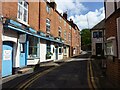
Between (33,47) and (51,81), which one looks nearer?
(51,81)

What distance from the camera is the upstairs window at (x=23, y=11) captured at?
53.7 ft

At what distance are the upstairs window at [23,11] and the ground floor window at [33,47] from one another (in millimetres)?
2836

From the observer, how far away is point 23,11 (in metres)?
17.5

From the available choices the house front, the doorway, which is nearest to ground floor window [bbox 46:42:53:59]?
the house front

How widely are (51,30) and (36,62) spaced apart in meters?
9.57

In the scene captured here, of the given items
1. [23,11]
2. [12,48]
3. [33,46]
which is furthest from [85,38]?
[12,48]

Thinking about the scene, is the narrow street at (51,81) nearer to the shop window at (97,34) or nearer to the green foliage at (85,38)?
the shop window at (97,34)

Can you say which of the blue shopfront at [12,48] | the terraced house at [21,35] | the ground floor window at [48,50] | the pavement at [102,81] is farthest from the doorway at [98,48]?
the blue shopfront at [12,48]

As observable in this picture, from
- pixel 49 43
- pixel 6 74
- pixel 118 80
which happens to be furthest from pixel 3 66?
pixel 49 43

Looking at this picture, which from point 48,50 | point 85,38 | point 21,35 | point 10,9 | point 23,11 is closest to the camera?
point 10,9

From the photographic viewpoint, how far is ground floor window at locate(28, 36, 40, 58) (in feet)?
67.5

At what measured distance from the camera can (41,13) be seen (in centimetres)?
2459

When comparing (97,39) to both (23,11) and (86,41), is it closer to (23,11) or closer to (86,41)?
(23,11)

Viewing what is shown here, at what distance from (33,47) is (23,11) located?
5115mm
